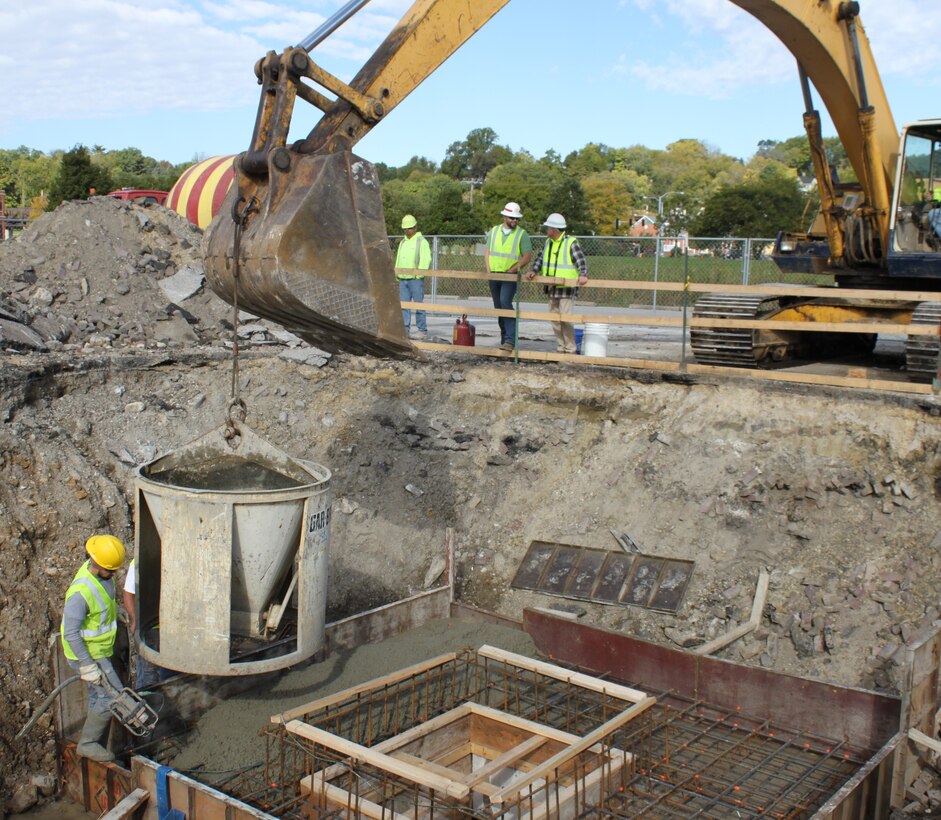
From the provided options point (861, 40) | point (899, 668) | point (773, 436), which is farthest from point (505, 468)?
point (861, 40)

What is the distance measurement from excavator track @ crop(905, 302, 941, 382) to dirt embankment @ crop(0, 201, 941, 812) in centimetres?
63

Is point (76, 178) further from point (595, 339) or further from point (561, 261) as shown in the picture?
point (595, 339)

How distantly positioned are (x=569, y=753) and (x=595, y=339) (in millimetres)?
6387

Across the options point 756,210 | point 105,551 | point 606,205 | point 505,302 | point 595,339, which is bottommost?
point 105,551

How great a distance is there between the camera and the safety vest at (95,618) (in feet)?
18.6

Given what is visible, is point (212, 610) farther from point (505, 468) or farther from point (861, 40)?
point (861, 40)

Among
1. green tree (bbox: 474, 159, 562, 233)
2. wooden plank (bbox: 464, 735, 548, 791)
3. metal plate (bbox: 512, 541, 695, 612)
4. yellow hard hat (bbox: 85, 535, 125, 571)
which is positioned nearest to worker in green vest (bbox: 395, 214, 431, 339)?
metal plate (bbox: 512, 541, 695, 612)

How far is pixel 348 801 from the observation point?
5121 millimetres

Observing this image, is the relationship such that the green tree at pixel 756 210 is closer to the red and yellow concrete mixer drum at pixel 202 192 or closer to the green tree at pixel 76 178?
the red and yellow concrete mixer drum at pixel 202 192

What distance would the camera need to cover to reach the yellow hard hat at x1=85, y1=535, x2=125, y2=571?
5641 millimetres

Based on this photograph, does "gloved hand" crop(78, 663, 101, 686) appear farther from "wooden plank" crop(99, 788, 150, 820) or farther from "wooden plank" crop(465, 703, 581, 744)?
"wooden plank" crop(465, 703, 581, 744)

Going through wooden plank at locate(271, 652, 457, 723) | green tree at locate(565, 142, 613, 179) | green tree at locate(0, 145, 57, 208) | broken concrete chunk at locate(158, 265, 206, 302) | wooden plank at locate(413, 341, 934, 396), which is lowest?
wooden plank at locate(271, 652, 457, 723)

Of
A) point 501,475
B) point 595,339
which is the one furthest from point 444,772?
point 595,339

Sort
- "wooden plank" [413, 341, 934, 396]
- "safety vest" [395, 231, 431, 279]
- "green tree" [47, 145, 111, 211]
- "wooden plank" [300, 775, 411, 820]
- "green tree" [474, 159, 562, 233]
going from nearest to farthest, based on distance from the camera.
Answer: "wooden plank" [300, 775, 411, 820], "wooden plank" [413, 341, 934, 396], "safety vest" [395, 231, 431, 279], "green tree" [47, 145, 111, 211], "green tree" [474, 159, 562, 233]
